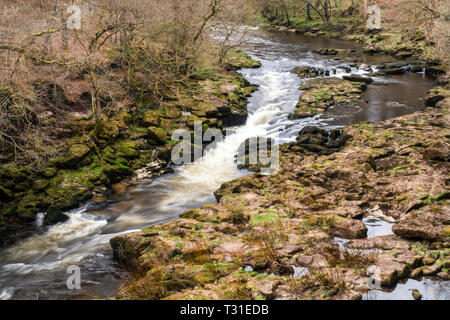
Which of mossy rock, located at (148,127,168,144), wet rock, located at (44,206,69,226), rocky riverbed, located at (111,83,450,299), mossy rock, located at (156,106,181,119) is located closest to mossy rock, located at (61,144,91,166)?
wet rock, located at (44,206,69,226)

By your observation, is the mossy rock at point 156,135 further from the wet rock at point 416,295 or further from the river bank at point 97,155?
the wet rock at point 416,295

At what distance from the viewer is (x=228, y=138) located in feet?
56.0

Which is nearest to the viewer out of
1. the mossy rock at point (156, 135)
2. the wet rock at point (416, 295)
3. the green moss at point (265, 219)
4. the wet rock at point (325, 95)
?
the wet rock at point (416, 295)

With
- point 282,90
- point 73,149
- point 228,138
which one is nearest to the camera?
point 73,149

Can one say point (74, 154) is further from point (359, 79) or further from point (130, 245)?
point (359, 79)

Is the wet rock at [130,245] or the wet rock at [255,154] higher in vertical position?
the wet rock at [255,154]

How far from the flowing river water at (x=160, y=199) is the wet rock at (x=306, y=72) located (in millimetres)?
556

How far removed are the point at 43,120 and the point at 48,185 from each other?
284 cm

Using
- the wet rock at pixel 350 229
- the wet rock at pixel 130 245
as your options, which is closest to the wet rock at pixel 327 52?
the wet rock at pixel 350 229

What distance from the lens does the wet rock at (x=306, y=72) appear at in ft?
80.0

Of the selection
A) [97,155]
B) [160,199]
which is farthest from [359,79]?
[97,155]

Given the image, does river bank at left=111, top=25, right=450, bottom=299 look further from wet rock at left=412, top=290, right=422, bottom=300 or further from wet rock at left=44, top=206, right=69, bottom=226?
wet rock at left=44, top=206, right=69, bottom=226

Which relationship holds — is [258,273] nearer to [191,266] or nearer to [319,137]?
[191,266]

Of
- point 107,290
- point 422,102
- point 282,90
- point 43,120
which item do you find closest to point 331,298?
point 107,290
